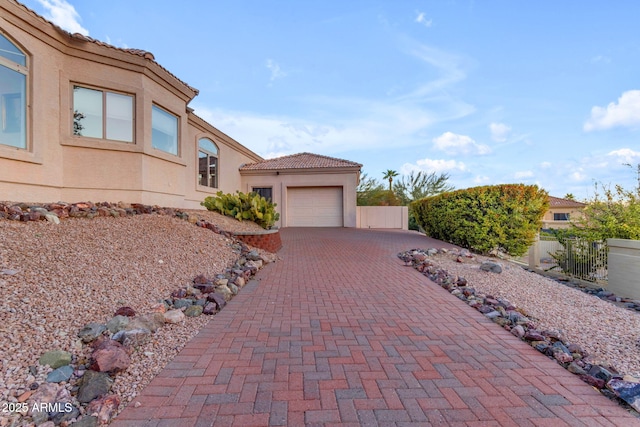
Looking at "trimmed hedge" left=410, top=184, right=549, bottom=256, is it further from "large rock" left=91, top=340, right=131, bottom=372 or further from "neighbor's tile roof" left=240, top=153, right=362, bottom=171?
"large rock" left=91, top=340, right=131, bottom=372

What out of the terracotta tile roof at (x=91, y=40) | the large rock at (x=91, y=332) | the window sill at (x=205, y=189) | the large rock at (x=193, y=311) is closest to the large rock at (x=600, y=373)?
the large rock at (x=193, y=311)

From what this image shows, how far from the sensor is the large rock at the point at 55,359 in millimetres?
2439

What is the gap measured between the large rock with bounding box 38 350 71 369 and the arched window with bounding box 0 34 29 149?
6.94m

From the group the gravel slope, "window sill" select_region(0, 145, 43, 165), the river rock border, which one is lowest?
the gravel slope

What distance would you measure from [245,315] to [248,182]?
14283 millimetres

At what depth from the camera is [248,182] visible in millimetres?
17484

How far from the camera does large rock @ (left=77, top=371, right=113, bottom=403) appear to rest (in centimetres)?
219

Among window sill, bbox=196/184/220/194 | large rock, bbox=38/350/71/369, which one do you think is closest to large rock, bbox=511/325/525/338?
large rock, bbox=38/350/71/369

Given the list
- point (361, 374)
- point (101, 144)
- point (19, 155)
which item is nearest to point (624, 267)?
point (361, 374)

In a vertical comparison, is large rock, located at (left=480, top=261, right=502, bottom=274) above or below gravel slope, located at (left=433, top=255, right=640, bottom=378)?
above

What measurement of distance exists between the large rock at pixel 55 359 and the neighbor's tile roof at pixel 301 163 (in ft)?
48.6

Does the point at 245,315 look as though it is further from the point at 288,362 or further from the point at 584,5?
the point at 584,5

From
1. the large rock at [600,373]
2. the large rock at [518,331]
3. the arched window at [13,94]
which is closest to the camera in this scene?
the large rock at [600,373]

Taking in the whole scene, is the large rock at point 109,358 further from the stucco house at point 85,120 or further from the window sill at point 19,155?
the window sill at point 19,155
